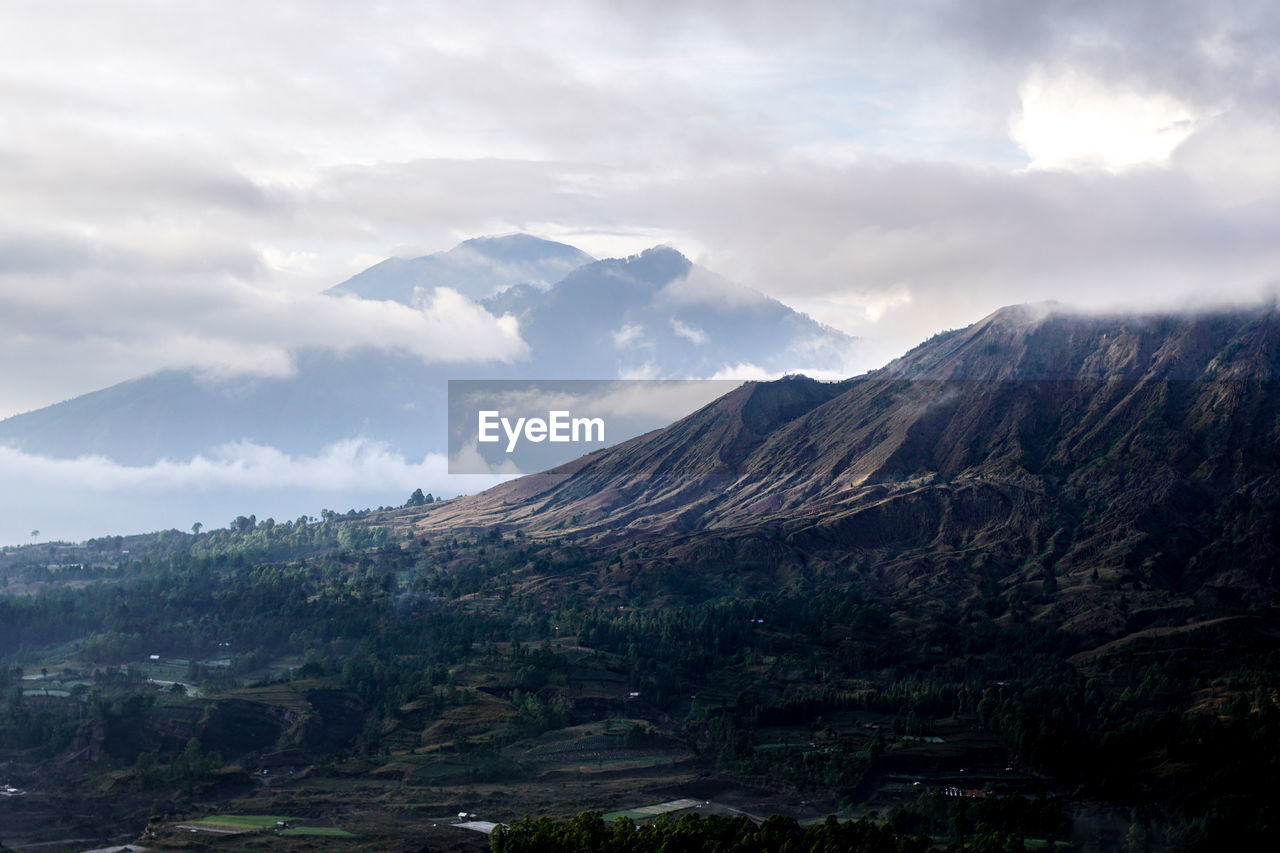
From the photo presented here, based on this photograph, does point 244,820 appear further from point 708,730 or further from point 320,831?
point 708,730

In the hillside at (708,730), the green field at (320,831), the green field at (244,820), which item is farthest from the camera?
the green field at (244,820)

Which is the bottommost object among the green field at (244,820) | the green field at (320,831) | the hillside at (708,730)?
the green field at (320,831)

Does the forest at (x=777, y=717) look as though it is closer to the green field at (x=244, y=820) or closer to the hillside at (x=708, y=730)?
the hillside at (x=708, y=730)

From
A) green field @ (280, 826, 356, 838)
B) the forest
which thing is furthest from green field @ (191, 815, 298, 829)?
the forest

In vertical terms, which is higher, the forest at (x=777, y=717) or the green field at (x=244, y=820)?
the forest at (x=777, y=717)

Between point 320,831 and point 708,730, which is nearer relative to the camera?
point 320,831

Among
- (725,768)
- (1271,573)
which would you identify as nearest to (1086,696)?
(725,768)

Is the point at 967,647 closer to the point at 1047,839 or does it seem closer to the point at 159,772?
the point at 1047,839

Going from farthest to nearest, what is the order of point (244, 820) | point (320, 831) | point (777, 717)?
point (777, 717) → point (244, 820) → point (320, 831)

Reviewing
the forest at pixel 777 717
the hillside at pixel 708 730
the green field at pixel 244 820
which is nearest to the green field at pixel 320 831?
the hillside at pixel 708 730

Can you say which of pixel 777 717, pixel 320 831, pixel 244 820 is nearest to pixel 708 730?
pixel 777 717

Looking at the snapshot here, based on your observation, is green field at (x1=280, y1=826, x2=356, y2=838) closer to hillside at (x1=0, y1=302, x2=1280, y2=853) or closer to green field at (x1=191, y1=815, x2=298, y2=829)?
hillside at (x1=0, y1=302, x2=1280, y2=853)
